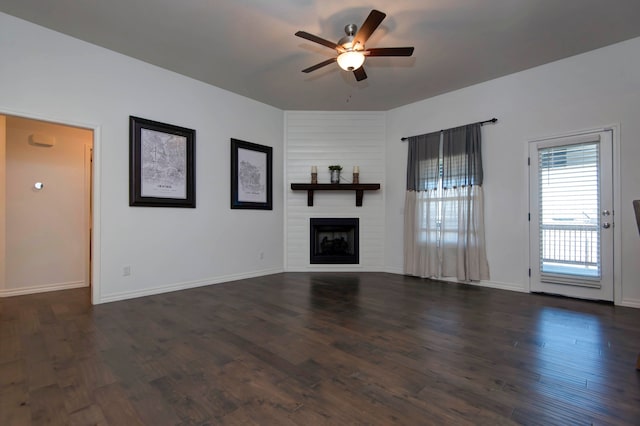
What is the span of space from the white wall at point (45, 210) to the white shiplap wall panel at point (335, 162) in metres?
3.16

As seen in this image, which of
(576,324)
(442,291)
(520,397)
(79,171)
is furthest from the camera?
(79,171)

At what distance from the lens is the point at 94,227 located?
11.3 ft

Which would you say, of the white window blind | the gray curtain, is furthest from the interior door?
the gray curtain

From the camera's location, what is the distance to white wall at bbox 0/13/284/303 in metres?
3.12

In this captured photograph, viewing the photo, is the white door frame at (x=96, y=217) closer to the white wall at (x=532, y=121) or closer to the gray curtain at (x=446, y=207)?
the gray curtain at (x=446, y=207)

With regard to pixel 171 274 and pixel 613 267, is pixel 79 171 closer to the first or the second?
pixel 171 274

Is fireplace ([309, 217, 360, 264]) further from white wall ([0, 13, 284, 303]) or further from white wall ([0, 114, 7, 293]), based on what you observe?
white wall ([0, 114, 7, 293])

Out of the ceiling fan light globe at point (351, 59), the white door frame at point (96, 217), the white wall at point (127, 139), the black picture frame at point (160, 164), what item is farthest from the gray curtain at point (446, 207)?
the white door frame at point (96, 217)

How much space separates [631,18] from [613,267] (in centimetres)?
261

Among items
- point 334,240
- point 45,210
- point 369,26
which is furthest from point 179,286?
point 369,26

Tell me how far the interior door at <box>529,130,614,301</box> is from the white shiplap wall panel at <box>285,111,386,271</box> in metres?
2.37

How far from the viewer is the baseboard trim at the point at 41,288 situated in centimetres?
384

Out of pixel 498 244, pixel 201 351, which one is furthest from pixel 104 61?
pixel 498 244

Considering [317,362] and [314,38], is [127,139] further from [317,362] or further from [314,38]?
[317,362]
